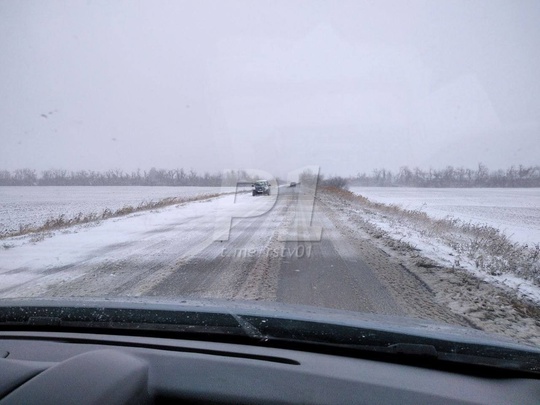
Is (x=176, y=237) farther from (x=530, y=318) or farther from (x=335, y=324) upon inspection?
(x=335, y=324)

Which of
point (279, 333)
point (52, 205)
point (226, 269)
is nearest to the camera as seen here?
point (279, 333)

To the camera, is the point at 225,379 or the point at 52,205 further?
the point at 52,205

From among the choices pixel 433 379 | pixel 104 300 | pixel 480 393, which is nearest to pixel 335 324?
pixel 433 379

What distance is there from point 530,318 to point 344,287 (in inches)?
95.9

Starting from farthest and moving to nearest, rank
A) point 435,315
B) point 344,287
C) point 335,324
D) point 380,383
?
point 344,287 < point 435,315 < point 335,324 < point 380,383

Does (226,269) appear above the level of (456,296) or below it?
below

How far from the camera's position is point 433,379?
2.09m

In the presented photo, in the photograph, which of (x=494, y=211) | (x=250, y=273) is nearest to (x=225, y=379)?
(x=250, y=273)

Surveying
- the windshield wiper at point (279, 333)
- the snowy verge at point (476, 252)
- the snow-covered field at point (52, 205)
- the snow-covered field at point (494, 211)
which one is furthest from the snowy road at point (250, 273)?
the snow-covered field at point (52, 205)

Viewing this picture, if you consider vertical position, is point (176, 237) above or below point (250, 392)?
below

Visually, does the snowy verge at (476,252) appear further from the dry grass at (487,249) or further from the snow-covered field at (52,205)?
the snow-covered field at (52,205)

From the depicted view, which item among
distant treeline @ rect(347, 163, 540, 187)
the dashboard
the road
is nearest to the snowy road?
the road

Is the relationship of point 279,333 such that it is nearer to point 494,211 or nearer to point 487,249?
point 487,249

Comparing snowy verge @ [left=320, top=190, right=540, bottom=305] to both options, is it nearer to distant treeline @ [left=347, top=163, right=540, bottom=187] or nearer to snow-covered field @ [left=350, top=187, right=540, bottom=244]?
snow-covered field @ [left=350, top=187, right=540, bottom=244]
